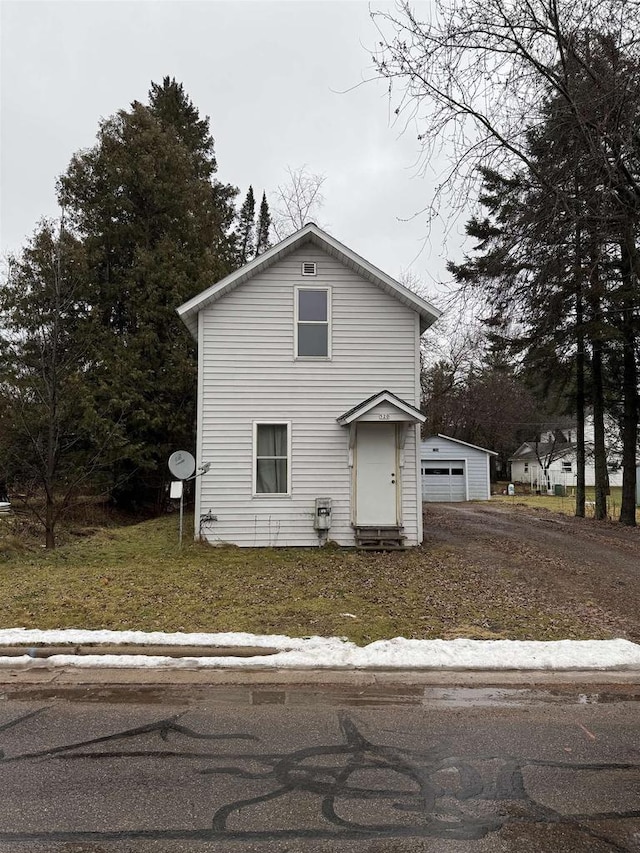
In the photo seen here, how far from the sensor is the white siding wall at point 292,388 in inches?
436

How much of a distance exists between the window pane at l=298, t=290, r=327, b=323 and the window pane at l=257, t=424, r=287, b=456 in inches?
94.0

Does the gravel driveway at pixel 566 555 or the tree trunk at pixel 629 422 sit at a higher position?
the tree trunk at pixel 629 422

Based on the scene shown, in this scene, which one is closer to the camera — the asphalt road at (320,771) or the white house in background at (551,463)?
the asphalt road at (320,771)

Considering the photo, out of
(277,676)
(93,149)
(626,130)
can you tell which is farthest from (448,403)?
(277,676)

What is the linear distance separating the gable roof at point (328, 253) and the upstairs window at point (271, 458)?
2.78m

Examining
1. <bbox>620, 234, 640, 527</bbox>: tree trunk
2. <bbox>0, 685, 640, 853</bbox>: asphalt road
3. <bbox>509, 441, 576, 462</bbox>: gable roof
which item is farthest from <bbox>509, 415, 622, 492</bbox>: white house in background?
<bbox>0, 685, 640, 853</bbox>: asphalt road

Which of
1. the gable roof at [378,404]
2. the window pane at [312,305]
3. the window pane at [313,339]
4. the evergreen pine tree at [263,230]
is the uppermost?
the evergreen pine tree at [263,230]

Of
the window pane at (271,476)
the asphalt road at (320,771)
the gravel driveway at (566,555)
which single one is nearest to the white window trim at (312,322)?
the window pane at (271,476)

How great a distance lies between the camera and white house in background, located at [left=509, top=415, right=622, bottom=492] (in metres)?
45.2

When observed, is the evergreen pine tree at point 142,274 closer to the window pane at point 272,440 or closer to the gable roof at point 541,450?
the window pane at point 272,440

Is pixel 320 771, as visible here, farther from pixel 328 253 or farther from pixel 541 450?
pixel 541 450

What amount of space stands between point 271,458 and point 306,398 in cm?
144

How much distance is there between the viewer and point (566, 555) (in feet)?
36.4

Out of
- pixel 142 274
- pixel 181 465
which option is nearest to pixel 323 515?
pixel 181 465
